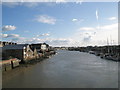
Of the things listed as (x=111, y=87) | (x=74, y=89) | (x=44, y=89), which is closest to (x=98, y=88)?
(x=111, y=87)

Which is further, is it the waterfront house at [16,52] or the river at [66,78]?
the waterfront house at [16,52]

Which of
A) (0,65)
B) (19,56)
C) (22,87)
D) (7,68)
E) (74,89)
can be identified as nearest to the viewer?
(74,89)

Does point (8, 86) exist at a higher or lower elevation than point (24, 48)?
lower

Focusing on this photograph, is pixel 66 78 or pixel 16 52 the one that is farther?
pixel 16 52

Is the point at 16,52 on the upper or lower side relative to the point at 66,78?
upper

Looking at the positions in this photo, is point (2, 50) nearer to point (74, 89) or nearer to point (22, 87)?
point (22, 87)

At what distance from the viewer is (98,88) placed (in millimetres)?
10445

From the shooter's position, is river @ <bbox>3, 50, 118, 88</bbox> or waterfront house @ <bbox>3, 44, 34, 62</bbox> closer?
river @ <bbox>3, 50, 118, 88</bbox>

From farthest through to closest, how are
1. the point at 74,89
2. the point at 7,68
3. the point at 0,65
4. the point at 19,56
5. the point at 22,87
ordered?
the point at 19,56 < the point at 7,68 < the point at 0,65 < the point at 22,87 < the point at 74,89

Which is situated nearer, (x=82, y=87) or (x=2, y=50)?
(x=82, y=87)

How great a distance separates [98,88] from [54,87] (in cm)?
352

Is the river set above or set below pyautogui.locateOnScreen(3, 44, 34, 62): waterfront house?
below

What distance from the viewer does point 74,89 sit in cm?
1024

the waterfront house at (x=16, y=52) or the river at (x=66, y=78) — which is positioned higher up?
the waterfront house at (x=16, y=52)
